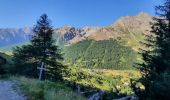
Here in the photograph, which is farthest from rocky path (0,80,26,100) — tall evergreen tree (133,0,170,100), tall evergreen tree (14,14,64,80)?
tall evergreen tree (14,14,64,80)

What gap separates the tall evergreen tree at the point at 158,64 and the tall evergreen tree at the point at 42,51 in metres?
22.6

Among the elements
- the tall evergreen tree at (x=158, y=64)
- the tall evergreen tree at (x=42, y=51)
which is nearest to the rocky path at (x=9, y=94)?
the tall evergreen tree at (x=158, y=64)

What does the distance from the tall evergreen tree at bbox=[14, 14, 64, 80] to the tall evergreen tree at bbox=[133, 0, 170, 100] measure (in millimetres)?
22637

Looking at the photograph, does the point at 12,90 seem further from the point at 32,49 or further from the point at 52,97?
the point at 32,49

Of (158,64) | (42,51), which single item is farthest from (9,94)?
(42,51)

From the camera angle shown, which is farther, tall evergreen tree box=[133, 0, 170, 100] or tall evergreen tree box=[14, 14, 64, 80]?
tall evergreen tree box=[14, 14, 64, 80]

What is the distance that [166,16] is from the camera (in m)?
29.1

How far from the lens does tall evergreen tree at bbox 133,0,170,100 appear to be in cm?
1871

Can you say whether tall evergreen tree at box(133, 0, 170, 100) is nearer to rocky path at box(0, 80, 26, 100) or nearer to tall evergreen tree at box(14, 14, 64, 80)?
rocky path at box(0, 80, 26, 100)

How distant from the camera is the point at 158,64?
2556 centimetres

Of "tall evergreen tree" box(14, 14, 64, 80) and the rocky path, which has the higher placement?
"tall evergreen tree" box(14, 14, 64, 80)

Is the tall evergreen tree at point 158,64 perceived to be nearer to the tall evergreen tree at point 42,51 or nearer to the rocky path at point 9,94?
the rocky path at point 9,94

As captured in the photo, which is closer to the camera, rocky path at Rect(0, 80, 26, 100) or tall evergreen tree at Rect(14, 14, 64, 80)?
rocky path at Rect(0, 80, 26, 100)

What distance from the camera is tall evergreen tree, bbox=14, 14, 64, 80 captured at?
5228 centimetres
